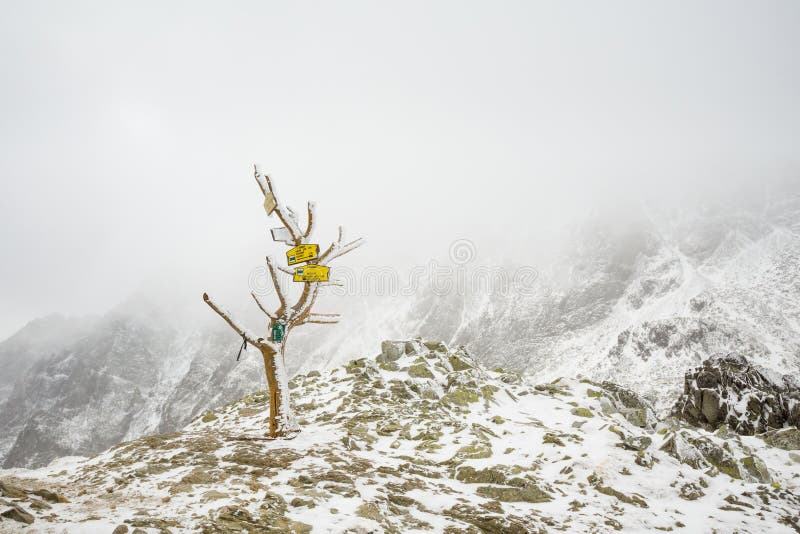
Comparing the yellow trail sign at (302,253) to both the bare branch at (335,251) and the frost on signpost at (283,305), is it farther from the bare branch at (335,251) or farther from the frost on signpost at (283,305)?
the bare branch at (335,251)

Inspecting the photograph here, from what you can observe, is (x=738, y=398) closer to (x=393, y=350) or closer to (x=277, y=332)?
(x=393, y=350)

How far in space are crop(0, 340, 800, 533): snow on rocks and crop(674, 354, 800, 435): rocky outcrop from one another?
605 centimetres

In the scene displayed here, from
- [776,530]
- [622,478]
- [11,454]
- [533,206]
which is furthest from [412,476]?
[11,454]

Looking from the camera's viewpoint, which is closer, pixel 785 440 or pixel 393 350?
pixel 785 440

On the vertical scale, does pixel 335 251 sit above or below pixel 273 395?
above

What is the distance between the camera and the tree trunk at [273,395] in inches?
452

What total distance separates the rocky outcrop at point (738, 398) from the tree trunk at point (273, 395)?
70.6ft

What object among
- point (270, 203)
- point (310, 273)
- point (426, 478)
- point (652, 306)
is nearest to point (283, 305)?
point (310, 273)

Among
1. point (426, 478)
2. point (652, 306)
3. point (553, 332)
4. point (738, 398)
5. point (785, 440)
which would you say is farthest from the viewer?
point (553, 332)

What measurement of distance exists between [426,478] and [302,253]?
703 centimetres

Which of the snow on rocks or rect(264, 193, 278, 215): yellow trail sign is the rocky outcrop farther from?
rect(264, 193, 278, 215): yellow trail sign

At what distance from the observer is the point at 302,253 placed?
11281 mm

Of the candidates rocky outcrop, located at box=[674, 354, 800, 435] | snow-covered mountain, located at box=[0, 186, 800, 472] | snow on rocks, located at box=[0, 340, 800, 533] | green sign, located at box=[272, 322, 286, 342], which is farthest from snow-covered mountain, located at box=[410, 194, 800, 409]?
green sign, located at box=[272, 322, 286, 342]

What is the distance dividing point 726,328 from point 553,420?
4375cm
